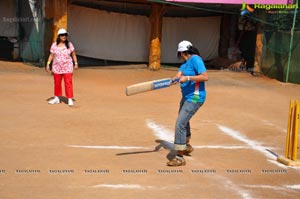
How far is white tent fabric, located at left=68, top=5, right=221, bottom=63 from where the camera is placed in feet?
61.6

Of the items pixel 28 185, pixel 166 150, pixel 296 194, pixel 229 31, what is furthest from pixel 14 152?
pixel 229 31

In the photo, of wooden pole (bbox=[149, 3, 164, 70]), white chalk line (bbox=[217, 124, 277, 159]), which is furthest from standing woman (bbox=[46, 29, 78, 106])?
wooden pole (bbox=[149, 3, 164, 70])

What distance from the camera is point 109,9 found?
752 inches

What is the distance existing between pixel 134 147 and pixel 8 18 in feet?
48.0

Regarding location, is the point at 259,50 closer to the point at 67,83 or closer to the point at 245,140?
the point at 67,83

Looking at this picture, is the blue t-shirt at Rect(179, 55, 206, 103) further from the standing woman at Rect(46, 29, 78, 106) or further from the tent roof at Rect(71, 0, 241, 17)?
the tent roof at Rect(71, 0, 241, 17)

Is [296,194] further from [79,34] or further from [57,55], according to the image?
[79,34]

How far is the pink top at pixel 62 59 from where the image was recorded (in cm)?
968

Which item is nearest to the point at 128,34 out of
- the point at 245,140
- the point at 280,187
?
the point at 245,140

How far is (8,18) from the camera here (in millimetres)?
19500

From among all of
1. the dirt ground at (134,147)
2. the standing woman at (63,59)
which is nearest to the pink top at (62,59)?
the standing woman at (63,59)

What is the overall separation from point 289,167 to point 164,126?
2.89 metres

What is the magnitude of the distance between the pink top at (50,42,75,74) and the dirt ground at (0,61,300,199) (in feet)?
2.65

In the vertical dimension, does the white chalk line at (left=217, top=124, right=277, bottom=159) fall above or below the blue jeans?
below
